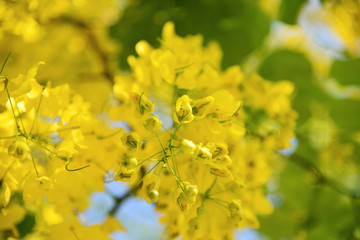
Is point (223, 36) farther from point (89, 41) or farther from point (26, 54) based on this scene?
point (26, 54)

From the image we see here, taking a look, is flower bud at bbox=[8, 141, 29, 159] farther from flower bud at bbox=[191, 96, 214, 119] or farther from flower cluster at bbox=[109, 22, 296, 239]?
flower bud at bbox=[191, 96, 214, 119]

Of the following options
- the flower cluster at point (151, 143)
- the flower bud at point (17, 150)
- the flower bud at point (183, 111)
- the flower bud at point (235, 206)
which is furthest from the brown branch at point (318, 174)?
the flower bud at point (17, 150)

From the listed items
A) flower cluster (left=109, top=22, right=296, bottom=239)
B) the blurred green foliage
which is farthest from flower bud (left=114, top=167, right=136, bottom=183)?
the blurred green foliage

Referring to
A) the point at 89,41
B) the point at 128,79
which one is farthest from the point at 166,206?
the point at 89,41

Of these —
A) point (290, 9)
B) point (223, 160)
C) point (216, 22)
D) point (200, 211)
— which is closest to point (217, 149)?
point (223, 160)

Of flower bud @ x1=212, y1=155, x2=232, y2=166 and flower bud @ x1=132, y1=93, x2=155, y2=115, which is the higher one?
flower bud @ x1=132, y1=93, x2=155, y2=115

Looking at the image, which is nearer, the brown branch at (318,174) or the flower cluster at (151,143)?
the flower cluster at (151,143)

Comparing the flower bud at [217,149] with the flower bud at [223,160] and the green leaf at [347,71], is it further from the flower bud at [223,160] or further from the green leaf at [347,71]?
the green leaf at [347,71]

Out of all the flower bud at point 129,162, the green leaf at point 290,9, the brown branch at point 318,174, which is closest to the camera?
the flower bud at point 129,162

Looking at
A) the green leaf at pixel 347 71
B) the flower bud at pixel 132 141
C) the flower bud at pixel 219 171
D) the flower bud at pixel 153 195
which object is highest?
the flower bud at pixel 132 141
